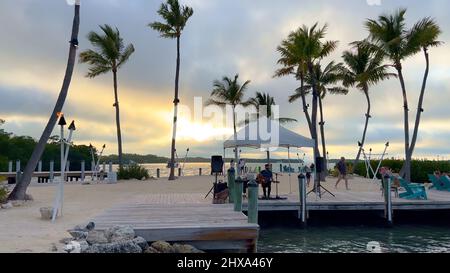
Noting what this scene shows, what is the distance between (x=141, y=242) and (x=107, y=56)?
2884 centimetres

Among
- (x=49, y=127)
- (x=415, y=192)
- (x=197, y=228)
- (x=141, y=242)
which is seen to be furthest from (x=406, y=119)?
(x=141, y=242)

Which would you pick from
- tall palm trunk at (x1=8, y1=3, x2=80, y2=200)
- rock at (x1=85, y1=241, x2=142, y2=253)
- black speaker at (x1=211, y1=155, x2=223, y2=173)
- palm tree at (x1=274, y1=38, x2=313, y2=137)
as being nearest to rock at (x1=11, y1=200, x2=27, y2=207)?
tall palm trunk at (x1=8, y1=3, x2=80, y2=200)

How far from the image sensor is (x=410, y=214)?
1507 centimetres

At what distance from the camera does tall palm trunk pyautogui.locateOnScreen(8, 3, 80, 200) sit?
622 inches

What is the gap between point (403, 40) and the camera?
24.1m

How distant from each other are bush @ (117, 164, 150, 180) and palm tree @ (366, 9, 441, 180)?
1935cm

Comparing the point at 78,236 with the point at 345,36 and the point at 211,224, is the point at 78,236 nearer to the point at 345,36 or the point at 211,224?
the point at 211,224

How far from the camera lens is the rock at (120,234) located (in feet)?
24.7

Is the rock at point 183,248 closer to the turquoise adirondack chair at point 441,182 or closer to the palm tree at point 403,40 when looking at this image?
the turquoise adirondack chair at point 441,182

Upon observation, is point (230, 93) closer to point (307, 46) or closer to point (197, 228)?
point (307, 46)

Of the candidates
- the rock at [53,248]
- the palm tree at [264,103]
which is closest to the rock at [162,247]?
the rock at [53,248]

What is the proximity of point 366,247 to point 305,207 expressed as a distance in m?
2.91
